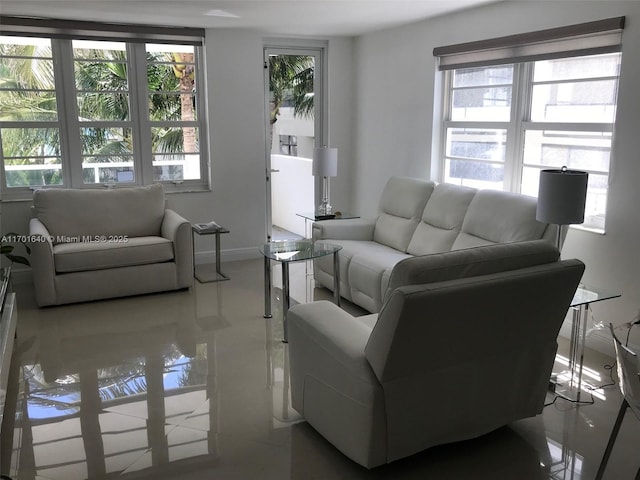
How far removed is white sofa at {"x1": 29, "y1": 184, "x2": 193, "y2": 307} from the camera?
4.60 metres

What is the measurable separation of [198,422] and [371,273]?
70.3 inches

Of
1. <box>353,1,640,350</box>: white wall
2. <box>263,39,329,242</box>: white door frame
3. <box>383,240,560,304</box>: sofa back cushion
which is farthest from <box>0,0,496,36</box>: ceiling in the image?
Answer: <box>383,240,560,304</box>: sofa back cushion

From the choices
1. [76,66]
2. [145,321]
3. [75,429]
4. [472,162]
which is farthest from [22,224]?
[472,162]

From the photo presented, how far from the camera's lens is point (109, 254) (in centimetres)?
476

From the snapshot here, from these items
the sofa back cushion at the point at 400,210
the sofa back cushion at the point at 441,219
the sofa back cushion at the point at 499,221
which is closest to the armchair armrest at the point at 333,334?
the sofa back cushion at the point at 499,221

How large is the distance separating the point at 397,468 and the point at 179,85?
4.51 meters

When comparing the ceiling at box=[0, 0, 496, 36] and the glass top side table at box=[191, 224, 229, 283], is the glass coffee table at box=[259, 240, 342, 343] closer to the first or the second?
the glass top side table at box=[191, 224, 229, 283]

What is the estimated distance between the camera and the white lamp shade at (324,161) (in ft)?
18.5

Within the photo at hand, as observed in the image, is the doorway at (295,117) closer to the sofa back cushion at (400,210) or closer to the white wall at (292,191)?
the white wall at (292,191)

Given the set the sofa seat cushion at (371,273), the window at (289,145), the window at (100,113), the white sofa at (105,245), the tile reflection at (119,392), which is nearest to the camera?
the tile reflection at (119,392)

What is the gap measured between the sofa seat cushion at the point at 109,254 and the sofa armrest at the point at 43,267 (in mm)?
78

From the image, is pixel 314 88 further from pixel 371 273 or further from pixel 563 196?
pixel 563 196

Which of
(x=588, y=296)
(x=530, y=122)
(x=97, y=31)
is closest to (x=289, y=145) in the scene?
(x=97, y=31)

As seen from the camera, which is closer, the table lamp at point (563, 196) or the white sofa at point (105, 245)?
the table lamp at point (563, 196)
